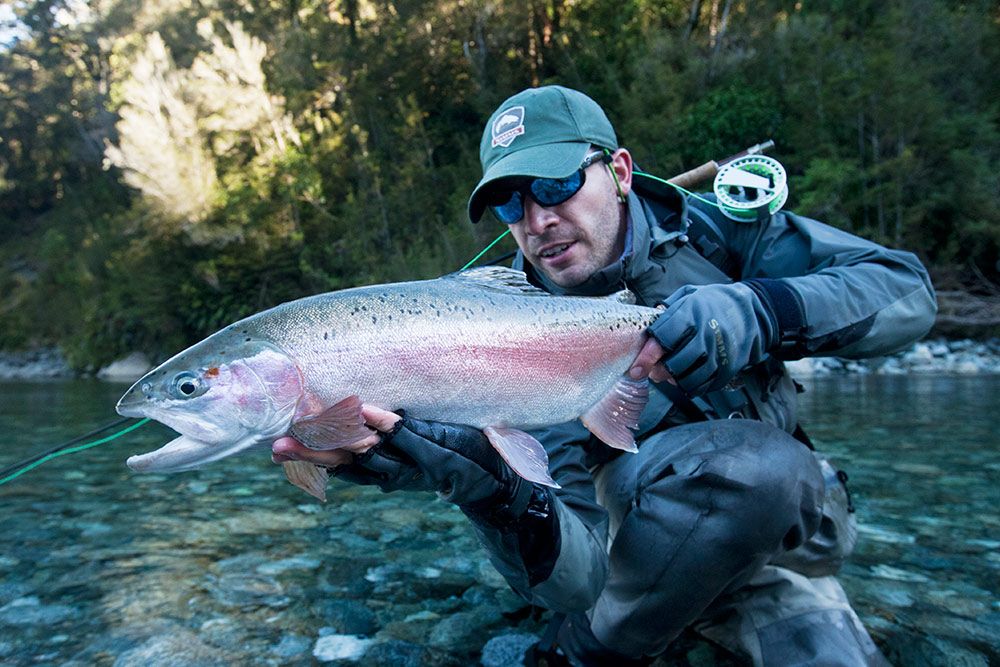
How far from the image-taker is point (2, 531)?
363 centimetres

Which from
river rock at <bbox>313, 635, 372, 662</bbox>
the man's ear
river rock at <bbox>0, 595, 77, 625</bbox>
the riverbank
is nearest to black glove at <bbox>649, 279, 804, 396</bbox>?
the man's ear

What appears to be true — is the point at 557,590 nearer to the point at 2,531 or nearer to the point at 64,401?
the point at 2,531

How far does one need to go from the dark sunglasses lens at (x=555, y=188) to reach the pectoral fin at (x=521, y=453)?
3.05ft

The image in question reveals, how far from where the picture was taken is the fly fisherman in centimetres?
175

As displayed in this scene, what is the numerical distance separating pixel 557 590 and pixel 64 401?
44.6 ft

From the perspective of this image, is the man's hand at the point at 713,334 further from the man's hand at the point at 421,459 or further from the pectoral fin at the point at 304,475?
the pectoral fin at the point at 304,475

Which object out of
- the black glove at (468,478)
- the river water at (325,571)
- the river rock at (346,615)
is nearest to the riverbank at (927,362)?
the river water at (325,571)

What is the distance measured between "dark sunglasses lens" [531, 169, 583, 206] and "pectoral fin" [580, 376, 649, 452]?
28.2 inches

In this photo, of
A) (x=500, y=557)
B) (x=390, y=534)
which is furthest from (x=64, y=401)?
(x=500, y=557)

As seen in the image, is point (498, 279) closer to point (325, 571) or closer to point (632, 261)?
point (632, 261)

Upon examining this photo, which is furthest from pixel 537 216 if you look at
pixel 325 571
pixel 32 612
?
pixel 32 612

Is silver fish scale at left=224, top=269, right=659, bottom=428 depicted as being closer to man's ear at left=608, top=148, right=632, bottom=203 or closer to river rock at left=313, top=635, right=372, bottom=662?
man's ear at left=608, top=148, right=632, bottom=203

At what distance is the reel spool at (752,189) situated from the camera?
93.3 inches

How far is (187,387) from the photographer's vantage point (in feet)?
4.87
